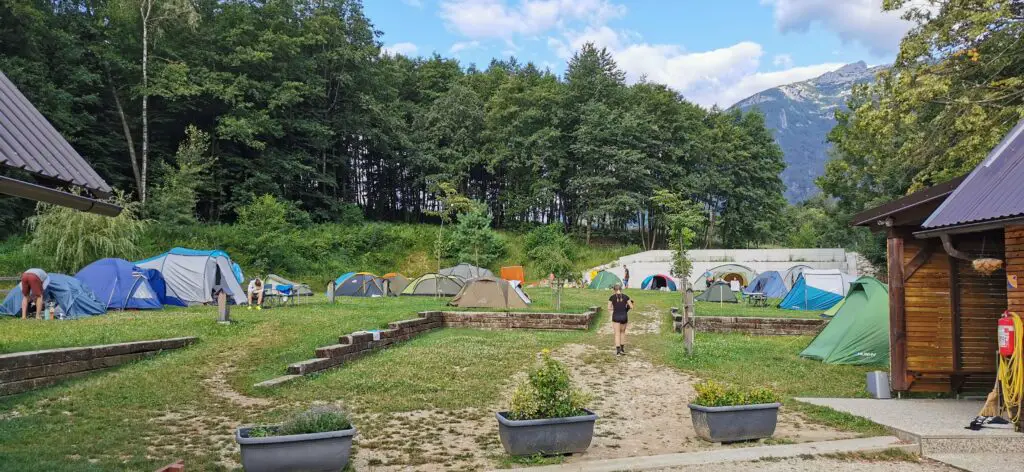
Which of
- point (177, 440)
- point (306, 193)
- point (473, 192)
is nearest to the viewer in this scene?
point (177, 440)

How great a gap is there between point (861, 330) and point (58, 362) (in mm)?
13369

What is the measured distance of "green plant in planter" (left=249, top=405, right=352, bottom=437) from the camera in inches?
203

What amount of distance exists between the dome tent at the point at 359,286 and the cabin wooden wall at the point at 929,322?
20.5 m

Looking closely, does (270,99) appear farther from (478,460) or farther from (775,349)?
(478,460)

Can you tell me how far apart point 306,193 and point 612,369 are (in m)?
34.6

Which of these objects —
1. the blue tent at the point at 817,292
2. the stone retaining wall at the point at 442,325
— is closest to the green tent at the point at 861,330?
the stone retaining wall at the point at 442,325

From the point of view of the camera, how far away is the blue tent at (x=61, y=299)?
14.8 meters

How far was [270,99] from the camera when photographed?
38.4 metres

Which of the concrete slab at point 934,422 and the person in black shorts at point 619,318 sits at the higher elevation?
the person in black shorts at point 619,318

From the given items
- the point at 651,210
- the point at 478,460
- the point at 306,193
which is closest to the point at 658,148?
the point at 651,210

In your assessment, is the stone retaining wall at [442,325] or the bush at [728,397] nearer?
the bush at [728,397]

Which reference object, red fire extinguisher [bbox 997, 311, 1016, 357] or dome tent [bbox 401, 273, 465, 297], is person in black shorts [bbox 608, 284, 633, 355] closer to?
red fire extinguisher [bbox 997, 311, 1016, 357]

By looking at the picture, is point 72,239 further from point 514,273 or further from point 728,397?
point 728,397

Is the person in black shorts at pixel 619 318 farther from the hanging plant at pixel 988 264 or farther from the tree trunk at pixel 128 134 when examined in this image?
the tree trunk at pixel 128 134
